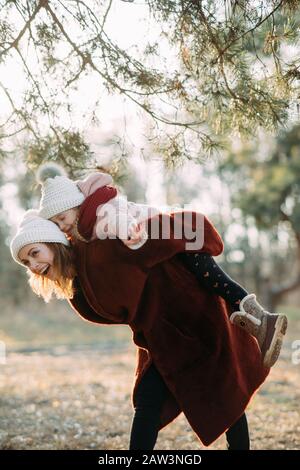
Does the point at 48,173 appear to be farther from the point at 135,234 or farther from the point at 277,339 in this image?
the point at 277,339

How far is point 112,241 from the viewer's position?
2859 mm

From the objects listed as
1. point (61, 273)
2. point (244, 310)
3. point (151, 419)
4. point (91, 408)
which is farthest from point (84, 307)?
point (91, 408)

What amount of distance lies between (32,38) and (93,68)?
43 cm

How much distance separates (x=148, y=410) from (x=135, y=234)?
876mm

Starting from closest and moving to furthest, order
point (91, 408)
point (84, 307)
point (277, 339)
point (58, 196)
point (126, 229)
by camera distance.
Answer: point (126, 229)
point (277, 339)
point (58, 196)
point (84, 307)
point (91, 408)

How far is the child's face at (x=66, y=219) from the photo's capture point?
9.94 ft

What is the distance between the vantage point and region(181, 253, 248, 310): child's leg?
296 cm

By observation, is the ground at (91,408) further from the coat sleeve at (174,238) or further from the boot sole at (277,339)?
the coat sleeve at (174,238)

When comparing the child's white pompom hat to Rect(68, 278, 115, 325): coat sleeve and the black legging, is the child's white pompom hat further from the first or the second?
the black legging

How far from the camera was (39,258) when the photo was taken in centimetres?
296

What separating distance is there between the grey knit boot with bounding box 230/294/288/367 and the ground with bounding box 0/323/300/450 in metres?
2.12
